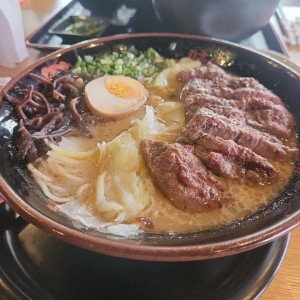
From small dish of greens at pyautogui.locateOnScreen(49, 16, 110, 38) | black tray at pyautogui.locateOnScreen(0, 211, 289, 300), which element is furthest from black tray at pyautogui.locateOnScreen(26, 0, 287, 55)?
black tray at pyautogui.locateOnScreen(0, 211, 289, 300)

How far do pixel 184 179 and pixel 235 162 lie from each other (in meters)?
0.28

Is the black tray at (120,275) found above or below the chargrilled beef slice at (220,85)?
below

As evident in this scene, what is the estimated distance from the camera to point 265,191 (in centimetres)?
149

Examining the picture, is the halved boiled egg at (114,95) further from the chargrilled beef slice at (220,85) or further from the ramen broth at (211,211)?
the ramen broth at (211,211)

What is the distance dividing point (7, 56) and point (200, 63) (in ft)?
4.11

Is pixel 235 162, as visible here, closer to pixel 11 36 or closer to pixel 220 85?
pixel 220 85

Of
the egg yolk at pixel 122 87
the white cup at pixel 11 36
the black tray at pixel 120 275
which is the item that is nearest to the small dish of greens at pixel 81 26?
the white cup at pixel 11 36

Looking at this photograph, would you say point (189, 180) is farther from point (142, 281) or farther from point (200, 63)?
point (200, 63)

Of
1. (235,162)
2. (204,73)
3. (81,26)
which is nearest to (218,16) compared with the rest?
(204,73)

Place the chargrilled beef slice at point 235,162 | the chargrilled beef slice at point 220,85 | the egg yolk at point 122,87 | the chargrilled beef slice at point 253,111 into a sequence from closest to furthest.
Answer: the chargrilled beef slice at point 235,162 < the chargrilled beef slice at point 253,111 < the chargrilled beef slice at point 220,85 < the egg yolk at point 122,87

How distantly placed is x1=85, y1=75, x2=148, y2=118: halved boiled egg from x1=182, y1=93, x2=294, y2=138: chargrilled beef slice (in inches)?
11.5

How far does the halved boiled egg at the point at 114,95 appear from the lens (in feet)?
6.32

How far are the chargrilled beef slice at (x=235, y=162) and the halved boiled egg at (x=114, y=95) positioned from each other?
557 mm

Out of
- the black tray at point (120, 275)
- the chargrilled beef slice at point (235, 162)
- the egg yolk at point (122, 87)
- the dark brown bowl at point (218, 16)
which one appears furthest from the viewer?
the dark brown bowl at point (218, 16)
